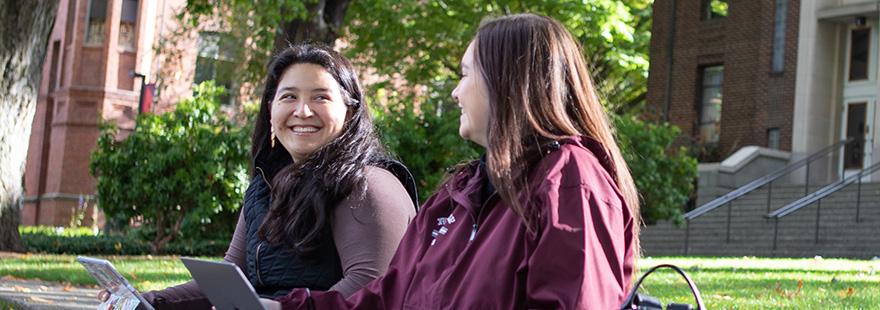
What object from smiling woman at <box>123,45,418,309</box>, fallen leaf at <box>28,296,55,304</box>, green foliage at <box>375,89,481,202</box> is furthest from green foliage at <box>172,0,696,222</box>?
smiling woman at <box>123,45,418,309</box>

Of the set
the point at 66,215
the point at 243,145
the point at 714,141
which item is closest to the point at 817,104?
the point at 714,141

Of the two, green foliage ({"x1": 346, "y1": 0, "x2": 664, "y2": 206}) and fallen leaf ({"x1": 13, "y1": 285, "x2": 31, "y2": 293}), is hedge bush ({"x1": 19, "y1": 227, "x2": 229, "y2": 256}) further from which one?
fallen leaf ({"x1": 13, "y1": 285, "x2": 31, "y2": 293})

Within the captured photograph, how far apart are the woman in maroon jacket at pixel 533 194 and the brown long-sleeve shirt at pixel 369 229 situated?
822 mm

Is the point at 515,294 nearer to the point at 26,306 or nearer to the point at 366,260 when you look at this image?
the point at 366,260

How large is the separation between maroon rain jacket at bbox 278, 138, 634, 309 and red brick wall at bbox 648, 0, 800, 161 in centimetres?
2818

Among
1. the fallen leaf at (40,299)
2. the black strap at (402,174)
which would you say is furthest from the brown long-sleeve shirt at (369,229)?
the fallen leaf at (40,299)

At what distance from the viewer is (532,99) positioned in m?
3.18

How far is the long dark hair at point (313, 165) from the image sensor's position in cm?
452

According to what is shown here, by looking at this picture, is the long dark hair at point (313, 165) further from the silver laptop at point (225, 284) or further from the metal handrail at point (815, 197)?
the metal handrail at point (815, 197)

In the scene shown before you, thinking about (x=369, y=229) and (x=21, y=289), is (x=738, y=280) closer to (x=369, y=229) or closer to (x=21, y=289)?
(x=21, y=289)

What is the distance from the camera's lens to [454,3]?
1212 inches

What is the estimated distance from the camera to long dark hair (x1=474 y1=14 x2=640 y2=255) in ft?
10.3

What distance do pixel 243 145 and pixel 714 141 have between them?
1857cm

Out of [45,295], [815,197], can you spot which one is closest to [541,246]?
[45,295]
